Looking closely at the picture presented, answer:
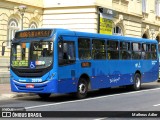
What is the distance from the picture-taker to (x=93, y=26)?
3338 centimetres

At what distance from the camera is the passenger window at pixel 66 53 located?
1709 centimetres

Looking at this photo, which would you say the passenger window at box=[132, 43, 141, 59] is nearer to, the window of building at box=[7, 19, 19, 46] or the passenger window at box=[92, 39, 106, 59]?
the passenger window at box=[92, 39, 106, 59]

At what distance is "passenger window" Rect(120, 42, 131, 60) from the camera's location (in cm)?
2183

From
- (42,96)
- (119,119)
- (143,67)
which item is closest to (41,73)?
(42,96)

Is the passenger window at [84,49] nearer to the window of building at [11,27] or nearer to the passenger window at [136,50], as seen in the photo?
the passenger window at [136,50]

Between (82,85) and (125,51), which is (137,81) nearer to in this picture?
(125,51)

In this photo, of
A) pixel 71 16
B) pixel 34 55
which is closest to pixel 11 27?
pixel 71 16

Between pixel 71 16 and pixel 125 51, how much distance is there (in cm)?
1282

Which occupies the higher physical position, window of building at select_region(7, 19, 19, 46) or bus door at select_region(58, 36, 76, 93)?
window of building at select_region(7, 19, 19, 46)

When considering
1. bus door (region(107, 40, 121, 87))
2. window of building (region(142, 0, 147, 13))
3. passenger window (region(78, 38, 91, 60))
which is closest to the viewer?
passenger window (region(78, 38, 91, 60))

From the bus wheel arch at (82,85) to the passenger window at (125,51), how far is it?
3.50 m

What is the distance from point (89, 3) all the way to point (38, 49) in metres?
16.9

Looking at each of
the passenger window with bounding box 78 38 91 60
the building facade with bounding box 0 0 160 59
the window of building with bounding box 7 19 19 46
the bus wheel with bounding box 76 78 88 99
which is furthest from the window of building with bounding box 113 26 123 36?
the bus wheel with bounding box 76 78 88 99

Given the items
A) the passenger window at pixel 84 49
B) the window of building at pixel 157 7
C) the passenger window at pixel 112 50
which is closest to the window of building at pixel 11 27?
the passenger window at pixel 112 50
